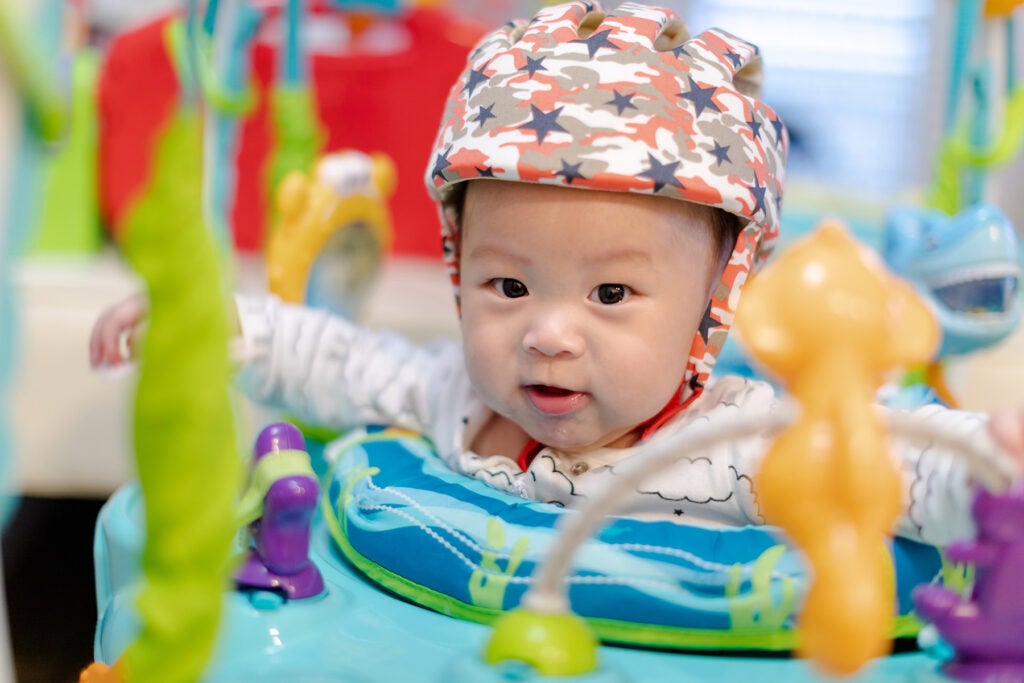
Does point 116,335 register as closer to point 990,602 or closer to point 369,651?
point 369,651

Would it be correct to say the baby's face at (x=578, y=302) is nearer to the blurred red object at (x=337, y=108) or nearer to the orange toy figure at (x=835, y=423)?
the orange toy figure at (x=835, y=423)

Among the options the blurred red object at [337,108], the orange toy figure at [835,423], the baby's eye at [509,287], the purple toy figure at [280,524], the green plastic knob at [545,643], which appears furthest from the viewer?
the blurred red object at [337,108]

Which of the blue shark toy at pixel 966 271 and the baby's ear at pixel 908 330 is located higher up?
the baby's ear at pixel 908 330

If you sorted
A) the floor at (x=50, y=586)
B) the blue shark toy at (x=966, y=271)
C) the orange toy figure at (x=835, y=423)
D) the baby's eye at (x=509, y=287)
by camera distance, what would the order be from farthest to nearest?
the floor at (x=50, y=586)
the blue shark toy at (x=966, y=271)
the baby's eye at (x=509, y=287)
the orange toy figure at (x=835, y=423)

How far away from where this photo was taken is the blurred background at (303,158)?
1.05 m

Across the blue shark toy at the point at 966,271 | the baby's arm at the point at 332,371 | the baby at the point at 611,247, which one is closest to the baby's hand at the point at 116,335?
the baby at the point at 611,247

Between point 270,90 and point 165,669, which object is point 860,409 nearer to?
point 165,669

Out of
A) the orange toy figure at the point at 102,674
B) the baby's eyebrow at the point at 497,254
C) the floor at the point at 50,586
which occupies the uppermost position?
the baby's eyebrow at the point at 497,254

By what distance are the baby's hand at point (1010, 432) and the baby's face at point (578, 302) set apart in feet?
0.87

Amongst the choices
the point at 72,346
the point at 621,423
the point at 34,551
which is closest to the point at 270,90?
the point at 72,346

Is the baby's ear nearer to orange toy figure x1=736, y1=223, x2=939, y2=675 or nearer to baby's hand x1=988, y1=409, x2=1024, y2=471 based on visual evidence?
orange toy figure x1=736, y1=223, x2=939, y2=675

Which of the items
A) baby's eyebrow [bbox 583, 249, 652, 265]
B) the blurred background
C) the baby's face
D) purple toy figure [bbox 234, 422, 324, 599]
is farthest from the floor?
baby's eyebrow [bbox 583, 249, 652, 265]

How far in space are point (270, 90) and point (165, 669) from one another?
5.58ft

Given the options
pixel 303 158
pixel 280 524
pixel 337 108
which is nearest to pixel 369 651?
pixel 280 524
